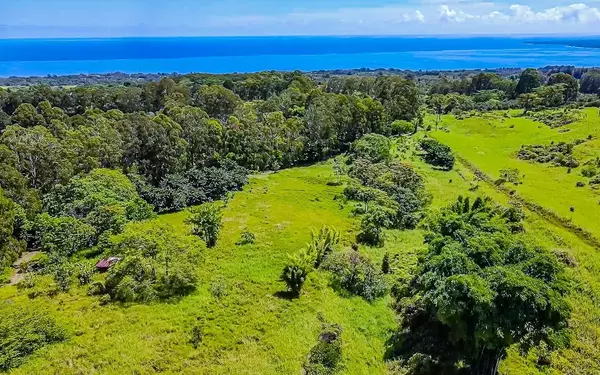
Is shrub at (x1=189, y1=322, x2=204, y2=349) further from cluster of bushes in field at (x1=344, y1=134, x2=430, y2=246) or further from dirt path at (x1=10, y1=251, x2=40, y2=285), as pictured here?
cluster of bushes in field at (x1=344, y1=134, x2=430, y2=246)

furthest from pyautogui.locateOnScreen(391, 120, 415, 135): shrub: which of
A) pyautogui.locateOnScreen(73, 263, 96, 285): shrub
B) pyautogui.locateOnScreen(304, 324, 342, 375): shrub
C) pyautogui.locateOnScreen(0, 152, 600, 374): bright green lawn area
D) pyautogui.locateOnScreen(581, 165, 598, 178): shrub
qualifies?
pyautogui.locateOnScreen(73, 263, 96, 285): shrub

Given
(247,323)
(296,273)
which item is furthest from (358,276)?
(247,323)

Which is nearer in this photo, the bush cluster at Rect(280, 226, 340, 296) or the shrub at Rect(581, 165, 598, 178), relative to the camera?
the bush cluster at Rect(280, 226, 340, 296)

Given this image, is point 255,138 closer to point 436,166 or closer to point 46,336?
point 436,166

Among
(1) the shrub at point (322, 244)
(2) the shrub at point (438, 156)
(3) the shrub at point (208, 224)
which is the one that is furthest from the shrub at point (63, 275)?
(2) the shrub at point (438, 156)

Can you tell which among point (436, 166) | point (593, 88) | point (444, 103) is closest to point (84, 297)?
point (436, 166)

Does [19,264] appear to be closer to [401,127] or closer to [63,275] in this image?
[63,275]

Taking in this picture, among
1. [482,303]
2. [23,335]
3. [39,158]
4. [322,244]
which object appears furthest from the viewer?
[39,158]
